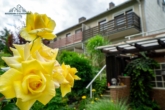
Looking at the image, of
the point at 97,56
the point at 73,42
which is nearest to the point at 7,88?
the point at 97,56

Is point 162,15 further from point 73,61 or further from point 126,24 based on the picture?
point 73,61

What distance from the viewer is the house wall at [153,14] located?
9.65 meters

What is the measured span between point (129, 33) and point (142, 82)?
6.11 m

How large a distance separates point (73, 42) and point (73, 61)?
29.3 feet

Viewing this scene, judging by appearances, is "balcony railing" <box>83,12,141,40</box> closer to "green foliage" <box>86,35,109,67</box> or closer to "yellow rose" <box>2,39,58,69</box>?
"green foliage" <box>86,35,109,67</box>

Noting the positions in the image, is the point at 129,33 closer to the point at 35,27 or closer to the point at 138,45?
the point at 138,45

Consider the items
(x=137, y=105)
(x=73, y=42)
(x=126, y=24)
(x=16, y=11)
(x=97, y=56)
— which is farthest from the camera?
(x=73, y=42)

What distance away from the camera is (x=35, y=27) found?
0.45m

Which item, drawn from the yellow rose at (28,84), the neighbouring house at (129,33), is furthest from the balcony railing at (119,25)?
the yellow rose at (28,84)

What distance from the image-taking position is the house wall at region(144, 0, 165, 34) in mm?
9648

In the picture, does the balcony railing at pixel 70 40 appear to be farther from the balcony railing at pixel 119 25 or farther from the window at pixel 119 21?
the window at pixel 119 21

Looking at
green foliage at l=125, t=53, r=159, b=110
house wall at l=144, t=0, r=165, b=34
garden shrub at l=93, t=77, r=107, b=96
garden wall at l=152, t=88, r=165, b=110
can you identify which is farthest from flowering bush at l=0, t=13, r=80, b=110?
house wall at l=144, t=0, r=165, b=34

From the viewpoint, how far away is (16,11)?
1096 mm

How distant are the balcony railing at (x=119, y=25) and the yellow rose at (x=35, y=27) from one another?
946 centimetres
